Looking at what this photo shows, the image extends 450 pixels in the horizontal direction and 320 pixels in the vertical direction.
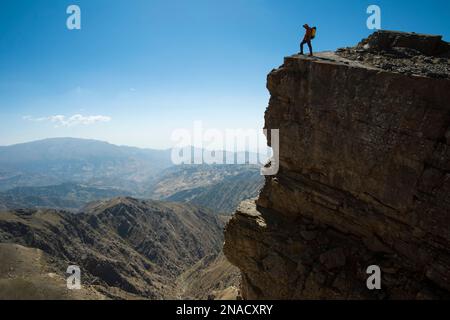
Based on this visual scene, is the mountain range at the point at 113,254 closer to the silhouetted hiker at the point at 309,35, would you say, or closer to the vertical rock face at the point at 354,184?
the vertical rock face at the point at 354,184

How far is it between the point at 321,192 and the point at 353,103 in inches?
249

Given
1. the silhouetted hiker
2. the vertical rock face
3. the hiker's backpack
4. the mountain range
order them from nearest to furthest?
the vertical rock face < the hiker's backpack < the silhouetted hiker < the mountain range

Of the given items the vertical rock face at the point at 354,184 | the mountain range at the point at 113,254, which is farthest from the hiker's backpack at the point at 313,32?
the mountain range at the point at 113,254

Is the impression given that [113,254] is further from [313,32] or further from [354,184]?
[313,32]

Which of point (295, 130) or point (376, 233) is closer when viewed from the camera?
point (376, 233)

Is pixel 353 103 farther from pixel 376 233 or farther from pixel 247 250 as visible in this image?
pixel 247 250

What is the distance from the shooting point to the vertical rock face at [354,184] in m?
16.4

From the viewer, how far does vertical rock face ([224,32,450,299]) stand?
16.4m

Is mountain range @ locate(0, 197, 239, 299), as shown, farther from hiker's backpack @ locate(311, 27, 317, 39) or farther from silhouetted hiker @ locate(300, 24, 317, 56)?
hiker's backpack @ locate(311, 27, 317, 39)

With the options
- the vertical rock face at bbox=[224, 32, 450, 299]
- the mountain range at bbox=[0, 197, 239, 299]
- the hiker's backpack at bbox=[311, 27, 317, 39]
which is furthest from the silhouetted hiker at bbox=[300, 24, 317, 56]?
the mountain range at bbox=[0, 197, 239, 299]

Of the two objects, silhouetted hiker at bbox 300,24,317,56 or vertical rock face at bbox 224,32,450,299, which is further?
silhouetted hiker at bbox 300,24,317,56

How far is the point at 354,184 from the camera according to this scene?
19.4 metres

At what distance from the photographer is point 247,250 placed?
2345cm
